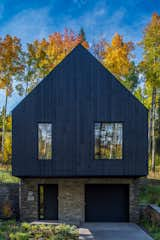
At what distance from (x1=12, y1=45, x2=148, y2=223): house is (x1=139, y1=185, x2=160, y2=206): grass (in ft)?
8.93

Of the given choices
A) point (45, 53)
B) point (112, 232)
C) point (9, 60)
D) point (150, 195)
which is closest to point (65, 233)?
point (112, 232)

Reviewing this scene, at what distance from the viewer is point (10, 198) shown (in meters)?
11.8

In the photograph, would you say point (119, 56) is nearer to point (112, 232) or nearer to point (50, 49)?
point (50, 49)

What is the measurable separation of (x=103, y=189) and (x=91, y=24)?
552 inches

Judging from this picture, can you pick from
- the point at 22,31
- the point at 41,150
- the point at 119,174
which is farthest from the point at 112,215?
the point at 22,31

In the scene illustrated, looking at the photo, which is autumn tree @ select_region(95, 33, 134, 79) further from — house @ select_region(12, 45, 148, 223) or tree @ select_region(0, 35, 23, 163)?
house @ select_region(12, 45, 148, 223)

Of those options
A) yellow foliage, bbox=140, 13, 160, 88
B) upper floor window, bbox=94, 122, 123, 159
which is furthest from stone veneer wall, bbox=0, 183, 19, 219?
yellow foliage, bbox=140, 13, 160, 88

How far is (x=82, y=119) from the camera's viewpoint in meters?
10.5

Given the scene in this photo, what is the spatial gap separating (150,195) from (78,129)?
575cm

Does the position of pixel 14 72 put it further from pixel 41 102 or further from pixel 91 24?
pixel 41 102

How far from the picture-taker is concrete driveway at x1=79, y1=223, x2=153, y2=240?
891 centimetres

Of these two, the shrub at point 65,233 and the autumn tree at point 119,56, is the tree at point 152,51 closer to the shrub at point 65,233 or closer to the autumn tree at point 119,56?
the autumn tree at point 119,56

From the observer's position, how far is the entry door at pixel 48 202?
11.3 metres

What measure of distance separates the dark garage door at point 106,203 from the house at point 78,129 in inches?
38.9
